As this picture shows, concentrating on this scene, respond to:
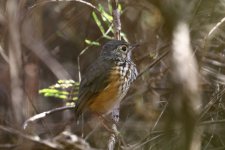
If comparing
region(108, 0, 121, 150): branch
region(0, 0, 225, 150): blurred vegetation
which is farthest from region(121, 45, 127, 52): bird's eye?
region(108, 0, 121, 150): branch

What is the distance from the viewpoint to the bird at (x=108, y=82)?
5992 millimetres

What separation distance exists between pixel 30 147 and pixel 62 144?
0.35 m

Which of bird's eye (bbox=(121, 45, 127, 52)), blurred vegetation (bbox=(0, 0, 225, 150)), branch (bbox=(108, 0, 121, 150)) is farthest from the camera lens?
bird's eye (bbox=(121, 45, 127, 52))

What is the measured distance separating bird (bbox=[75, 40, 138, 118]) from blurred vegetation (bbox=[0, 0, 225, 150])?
0.17 metres

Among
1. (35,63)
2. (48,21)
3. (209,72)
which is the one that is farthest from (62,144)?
(48,21)

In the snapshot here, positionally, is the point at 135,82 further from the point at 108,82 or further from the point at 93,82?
the point at 93,82

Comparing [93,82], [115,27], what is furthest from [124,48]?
[115,27]

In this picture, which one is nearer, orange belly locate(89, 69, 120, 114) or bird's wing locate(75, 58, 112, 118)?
bird's wing locate(75, 58, 112, 118)

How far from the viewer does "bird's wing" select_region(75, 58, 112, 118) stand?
5.85m

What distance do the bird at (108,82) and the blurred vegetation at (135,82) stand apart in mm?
165

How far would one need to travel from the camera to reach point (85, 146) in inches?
124

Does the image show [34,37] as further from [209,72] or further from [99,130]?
[209,72]

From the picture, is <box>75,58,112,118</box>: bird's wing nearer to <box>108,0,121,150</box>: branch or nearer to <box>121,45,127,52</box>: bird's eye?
<box>121,45,127,52</box>: bird's eye

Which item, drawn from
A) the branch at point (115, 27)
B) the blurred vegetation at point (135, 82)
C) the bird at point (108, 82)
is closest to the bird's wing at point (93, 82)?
the bird at point (108, 82)
